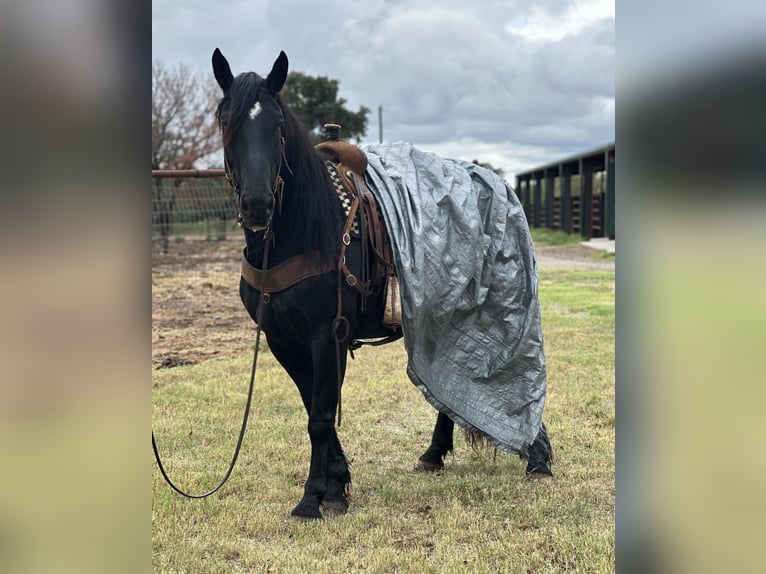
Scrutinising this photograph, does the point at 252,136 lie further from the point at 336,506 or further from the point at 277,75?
the point at 336,506

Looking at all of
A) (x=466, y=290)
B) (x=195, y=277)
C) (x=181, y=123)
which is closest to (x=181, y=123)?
(x=181, y=123)

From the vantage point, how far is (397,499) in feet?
11.0

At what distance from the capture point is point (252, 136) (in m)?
2.66

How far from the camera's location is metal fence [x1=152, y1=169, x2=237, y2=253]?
17734mm

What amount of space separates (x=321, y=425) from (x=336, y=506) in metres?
0.44

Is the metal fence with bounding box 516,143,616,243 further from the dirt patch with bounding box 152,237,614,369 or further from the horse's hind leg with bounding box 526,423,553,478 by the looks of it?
the horse's hind leg with bounding box 526,423,553,478

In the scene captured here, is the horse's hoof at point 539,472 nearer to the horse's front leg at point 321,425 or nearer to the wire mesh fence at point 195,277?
the horse's front leg at point 321,425

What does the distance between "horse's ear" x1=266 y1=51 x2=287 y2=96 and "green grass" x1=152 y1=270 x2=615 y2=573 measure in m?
2.00

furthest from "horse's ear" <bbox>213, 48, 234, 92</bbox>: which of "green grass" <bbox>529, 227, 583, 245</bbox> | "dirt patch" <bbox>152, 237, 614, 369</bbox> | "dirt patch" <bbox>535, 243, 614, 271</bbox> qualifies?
"green grass" <bbox>529, 227, 583, 245</bbox>

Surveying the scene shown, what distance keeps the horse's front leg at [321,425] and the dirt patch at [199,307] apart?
12.0ft

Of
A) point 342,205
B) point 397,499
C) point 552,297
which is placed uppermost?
point 342,205
